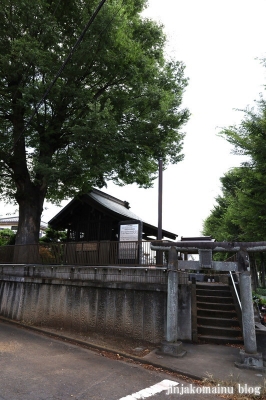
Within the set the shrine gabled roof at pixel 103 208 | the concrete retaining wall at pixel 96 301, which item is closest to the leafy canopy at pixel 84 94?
the shrine gabled roof at pixel 103 208

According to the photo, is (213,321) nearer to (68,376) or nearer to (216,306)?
(216,306)

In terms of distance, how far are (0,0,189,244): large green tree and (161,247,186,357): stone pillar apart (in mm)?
5735

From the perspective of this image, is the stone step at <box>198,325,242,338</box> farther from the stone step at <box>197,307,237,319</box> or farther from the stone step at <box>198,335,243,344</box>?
the stone step at <box>197,307,237,319</box>

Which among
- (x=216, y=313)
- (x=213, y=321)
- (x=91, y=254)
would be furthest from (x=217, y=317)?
(x=91, y=254)

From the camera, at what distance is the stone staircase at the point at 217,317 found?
25.8 ft

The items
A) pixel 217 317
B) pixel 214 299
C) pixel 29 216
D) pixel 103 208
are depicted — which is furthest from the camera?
pixel 103 208

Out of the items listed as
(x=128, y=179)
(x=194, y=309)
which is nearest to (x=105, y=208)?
(x=128, y=179)

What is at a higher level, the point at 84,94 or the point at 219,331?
the point at 84,94

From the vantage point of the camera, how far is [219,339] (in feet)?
25.4

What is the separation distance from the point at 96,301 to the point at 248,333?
4716 millimetres

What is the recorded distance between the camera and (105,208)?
15508mm

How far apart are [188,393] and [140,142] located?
10294mm

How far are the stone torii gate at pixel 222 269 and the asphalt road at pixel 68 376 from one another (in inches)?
50.3

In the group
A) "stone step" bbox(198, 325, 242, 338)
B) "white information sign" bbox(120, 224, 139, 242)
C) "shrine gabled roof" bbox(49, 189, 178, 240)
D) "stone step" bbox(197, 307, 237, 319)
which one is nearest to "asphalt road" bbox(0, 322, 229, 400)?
"stone step" bbox(198, 325, 242, 338)
